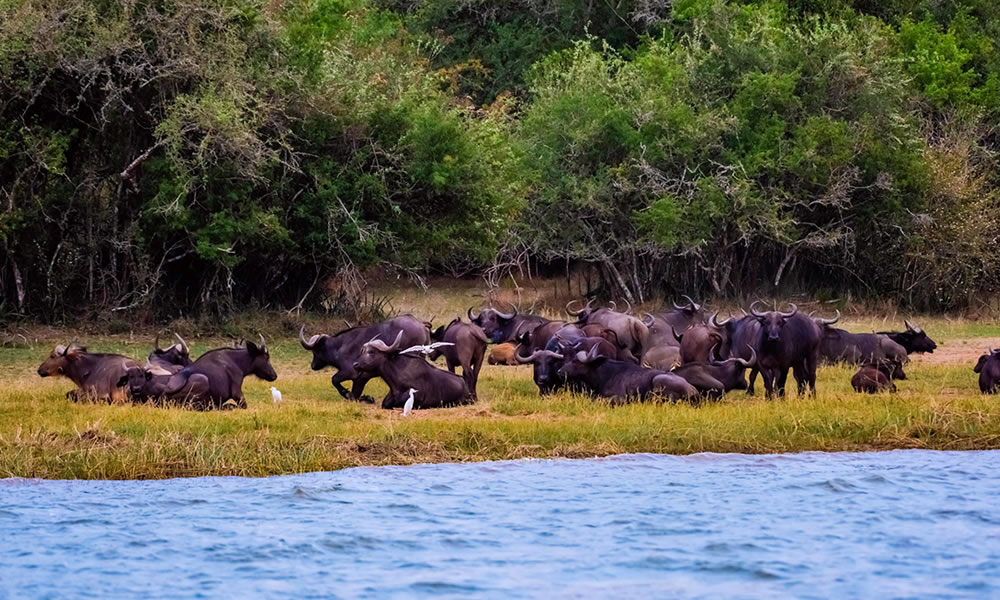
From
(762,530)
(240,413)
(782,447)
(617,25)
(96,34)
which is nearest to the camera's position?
(762,530)

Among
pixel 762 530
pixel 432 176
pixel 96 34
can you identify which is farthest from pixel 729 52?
pixel 762 530

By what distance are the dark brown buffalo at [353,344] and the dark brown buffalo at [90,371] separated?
8.67 feet

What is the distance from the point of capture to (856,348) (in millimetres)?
21297

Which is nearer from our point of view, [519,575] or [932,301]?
[519,575]

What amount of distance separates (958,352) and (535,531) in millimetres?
14679

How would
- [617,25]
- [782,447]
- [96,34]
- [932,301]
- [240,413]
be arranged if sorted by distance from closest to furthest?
[782,447] < [240,413] < [96,34] < [932,301] < [617,25]

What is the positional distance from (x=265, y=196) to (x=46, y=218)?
13.0ft

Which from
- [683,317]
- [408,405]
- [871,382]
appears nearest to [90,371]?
[408,405]

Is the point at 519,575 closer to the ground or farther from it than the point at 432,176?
closer to the ground

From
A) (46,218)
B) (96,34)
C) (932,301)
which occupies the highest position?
(96,34)

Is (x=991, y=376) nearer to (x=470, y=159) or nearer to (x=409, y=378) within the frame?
(x=409, y=378)

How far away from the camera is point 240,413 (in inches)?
610

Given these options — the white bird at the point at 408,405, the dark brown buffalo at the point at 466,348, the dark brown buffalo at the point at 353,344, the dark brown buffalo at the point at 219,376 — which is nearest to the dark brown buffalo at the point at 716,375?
the dark brown buffalo at the point at 466,348

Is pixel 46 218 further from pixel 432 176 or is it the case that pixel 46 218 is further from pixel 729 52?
pixel 729 52
